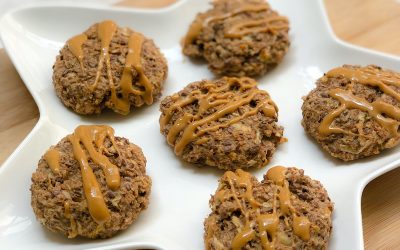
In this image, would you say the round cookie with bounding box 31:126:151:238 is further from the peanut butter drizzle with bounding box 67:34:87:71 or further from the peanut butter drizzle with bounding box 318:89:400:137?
the peanut butter drizzle with bounding box 318:89:400:137

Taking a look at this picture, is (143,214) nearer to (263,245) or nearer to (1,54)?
(263,245)

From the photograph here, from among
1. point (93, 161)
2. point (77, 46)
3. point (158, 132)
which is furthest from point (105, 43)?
point (93, 161)

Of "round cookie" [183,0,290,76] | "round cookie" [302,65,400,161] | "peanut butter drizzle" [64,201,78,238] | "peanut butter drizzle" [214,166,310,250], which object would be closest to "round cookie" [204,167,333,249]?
"peanut butter drizzle" [214,166,310,250]

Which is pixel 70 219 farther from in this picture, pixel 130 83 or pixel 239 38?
pixel 239 38

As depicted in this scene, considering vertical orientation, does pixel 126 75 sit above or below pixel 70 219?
above

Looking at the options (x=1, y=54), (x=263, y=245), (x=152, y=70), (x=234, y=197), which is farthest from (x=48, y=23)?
(x=263, y=245)

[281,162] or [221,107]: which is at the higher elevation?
[221,107]

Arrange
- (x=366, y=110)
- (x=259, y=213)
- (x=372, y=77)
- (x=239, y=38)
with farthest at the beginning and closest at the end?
(x=239, y=38) < (x=372, y=77) < (x=366, y=110) < (x=259, y=213)
